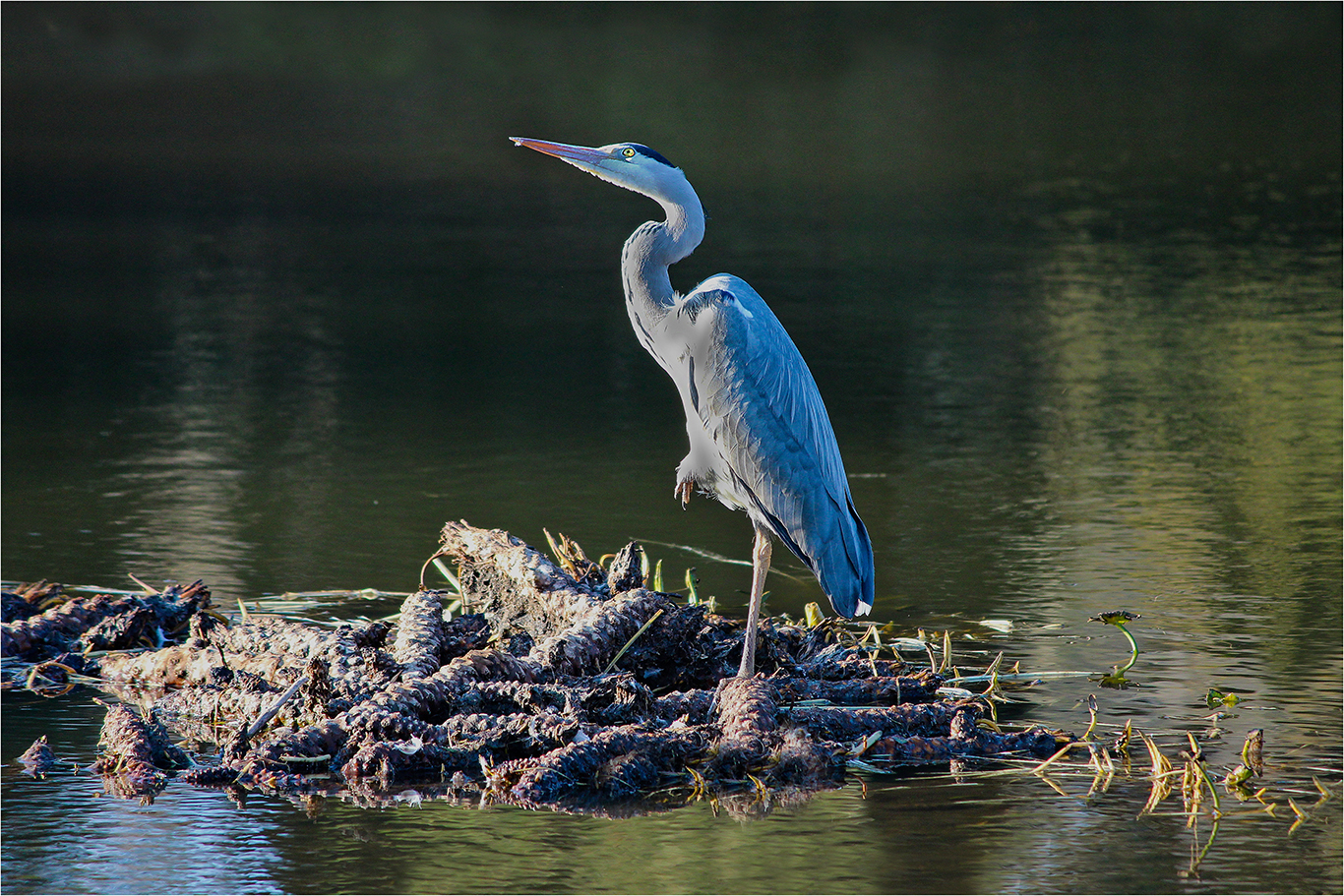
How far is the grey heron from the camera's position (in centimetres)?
576

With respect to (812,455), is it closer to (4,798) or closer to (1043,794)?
(1043,794)

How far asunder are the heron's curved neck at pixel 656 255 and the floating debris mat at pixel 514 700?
2.73 ft

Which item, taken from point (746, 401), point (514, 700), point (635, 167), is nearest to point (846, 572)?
point (746, 401)

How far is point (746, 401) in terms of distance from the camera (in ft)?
19.0

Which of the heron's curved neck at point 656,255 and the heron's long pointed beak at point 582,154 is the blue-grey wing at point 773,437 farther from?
the heron's long pointed beak at point 582,154

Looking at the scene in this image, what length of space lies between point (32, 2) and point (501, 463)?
1222 inches

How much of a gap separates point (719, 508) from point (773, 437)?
3.03m

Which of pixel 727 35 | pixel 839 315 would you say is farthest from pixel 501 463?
pixel 727 35

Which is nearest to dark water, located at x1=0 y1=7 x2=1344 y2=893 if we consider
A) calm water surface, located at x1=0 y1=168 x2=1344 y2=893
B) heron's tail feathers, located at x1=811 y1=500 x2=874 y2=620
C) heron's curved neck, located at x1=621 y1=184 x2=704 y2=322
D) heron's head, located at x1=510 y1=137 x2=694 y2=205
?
calm water surface, located at x1=0 y1=168 x2=1344 y2=893

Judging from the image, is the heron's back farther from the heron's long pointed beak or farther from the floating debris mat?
the heron's long pointed beak

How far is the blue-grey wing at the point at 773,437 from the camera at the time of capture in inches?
227

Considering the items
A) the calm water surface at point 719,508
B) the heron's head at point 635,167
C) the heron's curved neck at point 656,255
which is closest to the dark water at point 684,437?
the calm water surface at point 719,508

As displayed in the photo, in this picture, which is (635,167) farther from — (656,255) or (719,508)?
(719,508)

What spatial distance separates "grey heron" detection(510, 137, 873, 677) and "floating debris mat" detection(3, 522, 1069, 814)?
347 mm
